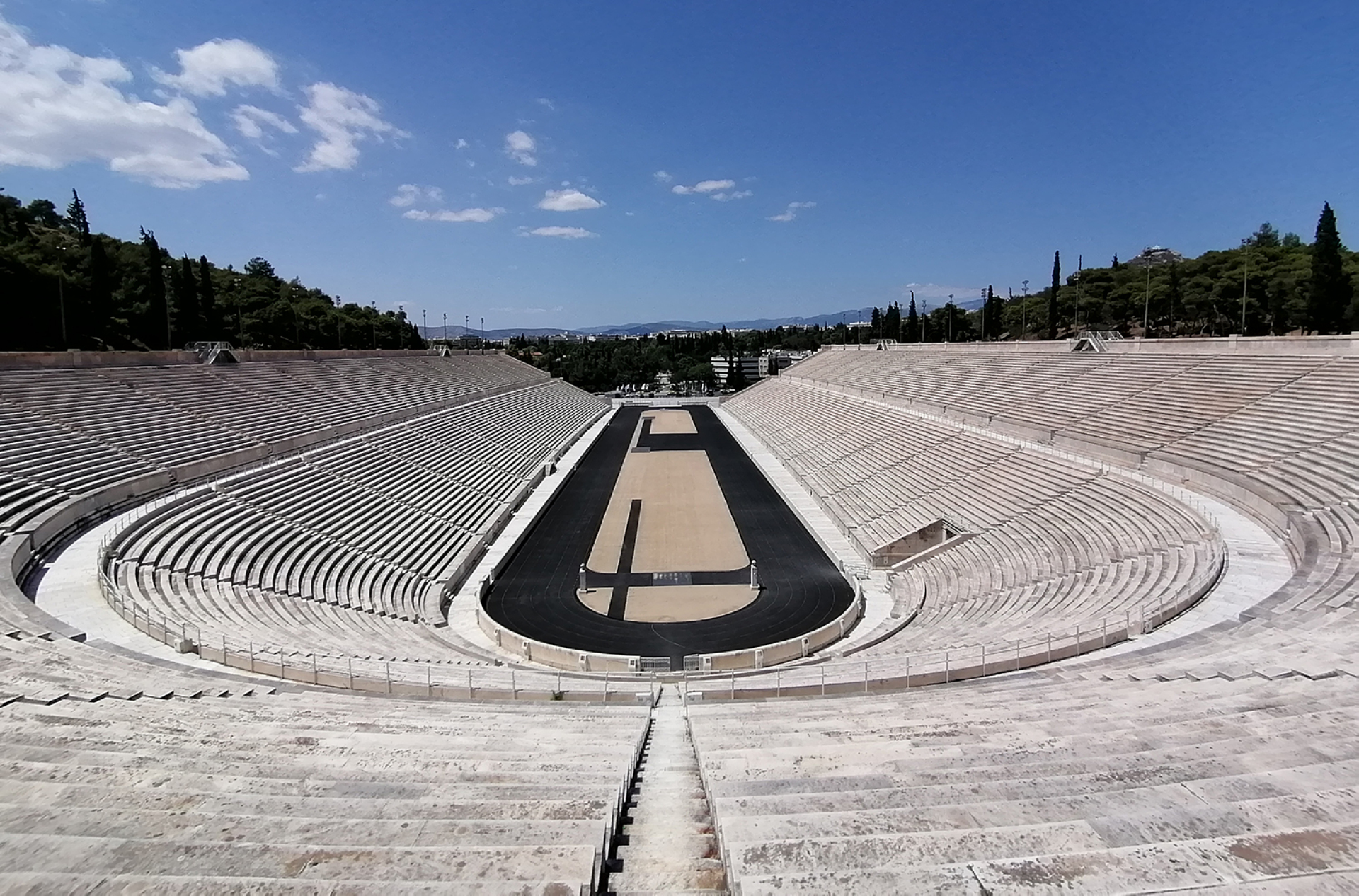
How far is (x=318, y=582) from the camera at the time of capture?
54.5 feet

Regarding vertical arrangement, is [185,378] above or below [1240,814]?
above

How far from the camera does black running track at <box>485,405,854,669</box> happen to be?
1677 cm

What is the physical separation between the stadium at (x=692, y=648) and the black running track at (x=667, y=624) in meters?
0.16

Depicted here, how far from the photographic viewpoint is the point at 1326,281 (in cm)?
3816

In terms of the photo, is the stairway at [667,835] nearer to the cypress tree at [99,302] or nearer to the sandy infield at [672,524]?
the sandy infield at [672,524]

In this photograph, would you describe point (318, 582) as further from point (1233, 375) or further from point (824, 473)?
point (1233, 375)

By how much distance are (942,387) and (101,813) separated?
40.0m

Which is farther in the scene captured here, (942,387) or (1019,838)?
(942,387)

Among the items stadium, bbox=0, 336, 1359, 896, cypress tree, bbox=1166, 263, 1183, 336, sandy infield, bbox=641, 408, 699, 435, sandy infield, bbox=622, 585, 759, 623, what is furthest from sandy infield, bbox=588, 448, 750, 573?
cypress tree, bbox=1166, 263, 1183, 336

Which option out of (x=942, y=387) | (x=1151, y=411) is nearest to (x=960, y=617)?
(x=1151, y=411)

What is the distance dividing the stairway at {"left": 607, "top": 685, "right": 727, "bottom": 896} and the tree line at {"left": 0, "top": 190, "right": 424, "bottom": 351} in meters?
44.9

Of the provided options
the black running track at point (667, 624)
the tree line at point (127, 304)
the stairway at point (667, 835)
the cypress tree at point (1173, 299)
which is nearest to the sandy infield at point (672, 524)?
the black running track at point (667, 624)

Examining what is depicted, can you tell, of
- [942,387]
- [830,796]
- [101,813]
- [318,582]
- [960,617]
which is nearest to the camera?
[101,813]

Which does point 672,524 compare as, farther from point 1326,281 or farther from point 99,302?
point 99,302
